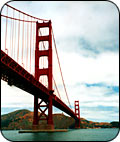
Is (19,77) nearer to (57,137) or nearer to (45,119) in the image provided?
(57,137)

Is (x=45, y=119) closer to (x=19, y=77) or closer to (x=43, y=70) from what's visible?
(x=43, y=70)

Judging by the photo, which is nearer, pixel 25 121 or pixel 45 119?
pixel 45 119

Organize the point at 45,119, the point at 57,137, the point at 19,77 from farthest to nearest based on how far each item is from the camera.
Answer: the point at 45,119 < the point at 19,77 < the point at 57,137

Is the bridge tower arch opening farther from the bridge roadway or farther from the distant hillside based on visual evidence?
the distant hillside

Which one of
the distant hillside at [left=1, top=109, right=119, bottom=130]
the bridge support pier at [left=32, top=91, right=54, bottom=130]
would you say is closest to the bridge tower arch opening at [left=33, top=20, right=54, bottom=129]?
the bridge support pier at [left=32, top=91, right=54, bottom=130]

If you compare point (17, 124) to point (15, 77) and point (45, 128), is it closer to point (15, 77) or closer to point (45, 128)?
point (45, 128)

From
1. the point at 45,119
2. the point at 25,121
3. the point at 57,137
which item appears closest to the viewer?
the point at 57,137

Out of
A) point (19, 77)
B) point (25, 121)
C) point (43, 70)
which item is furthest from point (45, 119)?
point (25, 121)

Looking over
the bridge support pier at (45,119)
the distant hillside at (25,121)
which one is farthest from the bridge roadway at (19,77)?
the distant hillside at (25,121)

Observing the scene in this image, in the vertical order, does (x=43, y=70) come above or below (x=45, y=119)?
above

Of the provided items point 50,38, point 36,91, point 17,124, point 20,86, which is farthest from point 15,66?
point 17,124

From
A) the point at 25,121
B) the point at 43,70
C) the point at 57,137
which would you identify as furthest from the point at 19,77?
the point at 25,121
